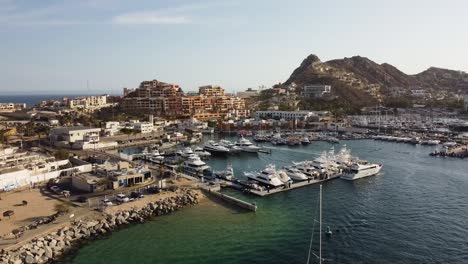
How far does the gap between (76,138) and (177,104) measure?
132 feet

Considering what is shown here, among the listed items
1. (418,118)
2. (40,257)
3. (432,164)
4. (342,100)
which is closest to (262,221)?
(40,257)

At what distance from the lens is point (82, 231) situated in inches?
907

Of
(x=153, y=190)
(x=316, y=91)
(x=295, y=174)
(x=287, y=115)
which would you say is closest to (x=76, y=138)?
(x=153, y=190)

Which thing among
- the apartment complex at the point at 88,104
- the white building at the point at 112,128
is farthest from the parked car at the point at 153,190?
the apartment complex at the point at 88,104

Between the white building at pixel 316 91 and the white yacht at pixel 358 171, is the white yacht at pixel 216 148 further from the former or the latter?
the white building at pixel 316 91

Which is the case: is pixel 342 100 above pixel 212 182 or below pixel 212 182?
above

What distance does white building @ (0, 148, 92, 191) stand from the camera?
30.9 m

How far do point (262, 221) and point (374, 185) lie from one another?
585 inches

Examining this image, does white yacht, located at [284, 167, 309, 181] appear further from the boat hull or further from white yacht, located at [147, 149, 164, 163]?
white yacht, located at [147, 149, 164, 163]

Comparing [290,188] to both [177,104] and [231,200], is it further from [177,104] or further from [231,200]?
[177,104]

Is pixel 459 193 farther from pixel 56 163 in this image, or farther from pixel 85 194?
pixel 56 163

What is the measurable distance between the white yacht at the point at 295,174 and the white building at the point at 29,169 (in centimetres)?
1855

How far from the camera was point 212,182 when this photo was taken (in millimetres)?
34219

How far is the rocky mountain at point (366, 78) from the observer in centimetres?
13155
